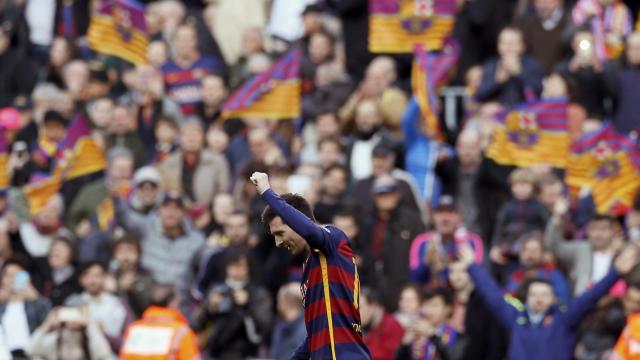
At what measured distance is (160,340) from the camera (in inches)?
642

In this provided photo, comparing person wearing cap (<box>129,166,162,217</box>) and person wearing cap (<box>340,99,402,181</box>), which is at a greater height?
person wearing cap (<box>340,99,402,181</box>)

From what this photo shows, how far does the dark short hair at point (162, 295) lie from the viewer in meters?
16.9

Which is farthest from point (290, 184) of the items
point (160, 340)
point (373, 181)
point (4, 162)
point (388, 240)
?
point (4, 162)

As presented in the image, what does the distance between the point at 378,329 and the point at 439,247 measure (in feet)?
4.24

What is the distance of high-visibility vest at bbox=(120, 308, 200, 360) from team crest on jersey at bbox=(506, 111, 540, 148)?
4.64 meters

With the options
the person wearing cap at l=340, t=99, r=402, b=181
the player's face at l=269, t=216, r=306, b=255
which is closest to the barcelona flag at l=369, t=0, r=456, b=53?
the person wearing cap at l=340, t=99, r=402, b=181

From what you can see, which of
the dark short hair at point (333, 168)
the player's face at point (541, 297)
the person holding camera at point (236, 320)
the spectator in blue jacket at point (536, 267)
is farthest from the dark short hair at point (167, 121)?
the player's face at point (541, 297)

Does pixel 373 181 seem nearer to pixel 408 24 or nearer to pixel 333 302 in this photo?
pixel 408 24

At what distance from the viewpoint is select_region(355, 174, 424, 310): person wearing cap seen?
60.0ft

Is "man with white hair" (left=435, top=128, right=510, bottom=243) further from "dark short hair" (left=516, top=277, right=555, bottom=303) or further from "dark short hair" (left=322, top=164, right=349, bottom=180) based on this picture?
"dark short hair" (left=516, top=277, right=555, bottom=303)

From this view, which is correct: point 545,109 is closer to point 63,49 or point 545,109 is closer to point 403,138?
point 403,138

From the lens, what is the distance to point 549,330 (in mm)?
16453

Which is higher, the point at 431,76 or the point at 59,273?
the point at 431,76

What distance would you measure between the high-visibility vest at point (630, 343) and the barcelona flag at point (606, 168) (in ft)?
10.9
